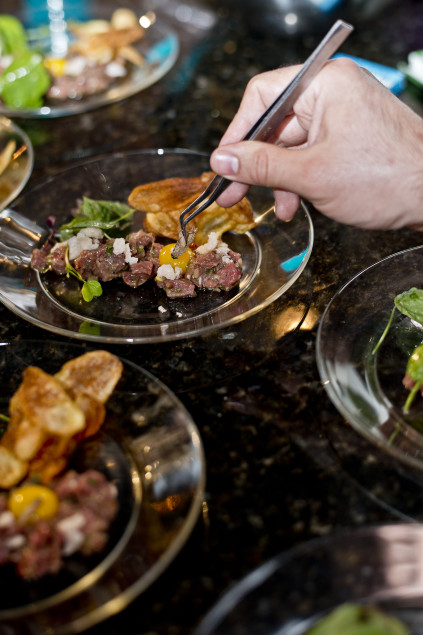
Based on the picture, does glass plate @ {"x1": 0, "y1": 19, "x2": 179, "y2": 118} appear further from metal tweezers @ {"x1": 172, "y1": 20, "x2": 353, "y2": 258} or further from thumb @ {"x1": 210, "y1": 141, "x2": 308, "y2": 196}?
thumb @ {"x1": 210, "y1": 141, "x2": 308, "y2": 196}

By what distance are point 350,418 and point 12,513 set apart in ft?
1.96

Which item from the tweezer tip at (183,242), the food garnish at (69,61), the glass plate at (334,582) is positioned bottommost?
the food garnish at (69,61)

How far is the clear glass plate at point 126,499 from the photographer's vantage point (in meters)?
0.88

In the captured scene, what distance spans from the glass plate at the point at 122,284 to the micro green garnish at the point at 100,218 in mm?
60

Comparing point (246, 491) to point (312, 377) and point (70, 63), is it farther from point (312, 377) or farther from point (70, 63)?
point (70, 63)

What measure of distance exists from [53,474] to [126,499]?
13cm

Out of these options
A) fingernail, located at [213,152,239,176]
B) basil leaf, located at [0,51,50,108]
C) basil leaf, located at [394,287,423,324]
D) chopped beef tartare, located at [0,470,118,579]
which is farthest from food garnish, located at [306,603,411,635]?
basil leaf, located at [0,51,50,108]

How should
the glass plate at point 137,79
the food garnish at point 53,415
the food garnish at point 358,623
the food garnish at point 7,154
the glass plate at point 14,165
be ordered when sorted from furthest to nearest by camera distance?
the glass plate at point 137,79
the food garnish at point 7,154
the glass plate at point 14,165
the food garnish at point 53,415
the food garnish at point 358,623

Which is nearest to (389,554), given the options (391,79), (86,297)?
(86,297)

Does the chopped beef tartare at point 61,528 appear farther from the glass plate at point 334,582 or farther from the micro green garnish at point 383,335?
the micro green garnish at point 383,335

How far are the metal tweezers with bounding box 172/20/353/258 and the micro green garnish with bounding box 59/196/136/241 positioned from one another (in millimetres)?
186

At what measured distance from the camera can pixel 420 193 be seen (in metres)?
1.27

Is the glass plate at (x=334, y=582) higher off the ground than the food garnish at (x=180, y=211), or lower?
higher

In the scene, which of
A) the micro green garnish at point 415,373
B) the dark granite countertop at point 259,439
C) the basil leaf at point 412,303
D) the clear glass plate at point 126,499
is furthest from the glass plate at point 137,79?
the micro green garnish at point 415,373
